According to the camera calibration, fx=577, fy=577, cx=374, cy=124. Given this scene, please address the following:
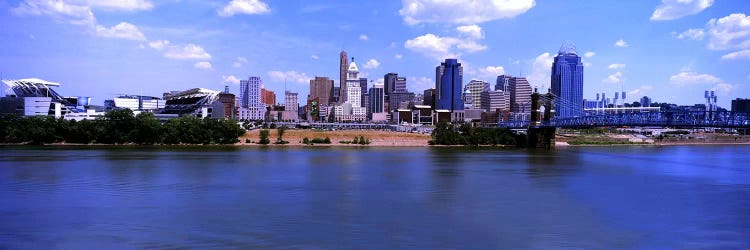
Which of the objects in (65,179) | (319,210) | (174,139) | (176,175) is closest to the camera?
(319,210)

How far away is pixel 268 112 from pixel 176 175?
153 meters

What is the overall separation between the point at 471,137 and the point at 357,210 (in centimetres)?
5165

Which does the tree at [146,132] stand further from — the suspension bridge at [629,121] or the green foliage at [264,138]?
the suspension bridge at [629,121]

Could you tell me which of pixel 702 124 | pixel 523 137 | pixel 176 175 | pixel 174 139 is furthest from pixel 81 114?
pixel 702 124

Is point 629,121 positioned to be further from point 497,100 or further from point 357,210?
point 497,100

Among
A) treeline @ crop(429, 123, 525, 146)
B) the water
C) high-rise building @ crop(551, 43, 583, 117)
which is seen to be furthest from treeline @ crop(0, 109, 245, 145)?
high-rise building @ crop(551, 43, 583, 117)

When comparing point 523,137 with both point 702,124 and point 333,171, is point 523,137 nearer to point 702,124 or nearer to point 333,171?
point 702,124

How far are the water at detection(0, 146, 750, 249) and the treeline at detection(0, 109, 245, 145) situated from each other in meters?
27.5

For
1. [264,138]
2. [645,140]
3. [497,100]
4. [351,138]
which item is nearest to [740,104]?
[645,140]

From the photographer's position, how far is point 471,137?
2625 inches

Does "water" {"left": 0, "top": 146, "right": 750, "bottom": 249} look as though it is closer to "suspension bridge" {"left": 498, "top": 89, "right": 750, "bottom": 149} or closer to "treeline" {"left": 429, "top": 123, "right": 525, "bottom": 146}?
"suspension bridge" {"left": 498, "top": 89, "right": 750, "bottom": 149}

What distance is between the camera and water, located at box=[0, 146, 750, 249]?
42.2 ft

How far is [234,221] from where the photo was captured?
575 inches

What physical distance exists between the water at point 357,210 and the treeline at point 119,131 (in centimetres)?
2748
